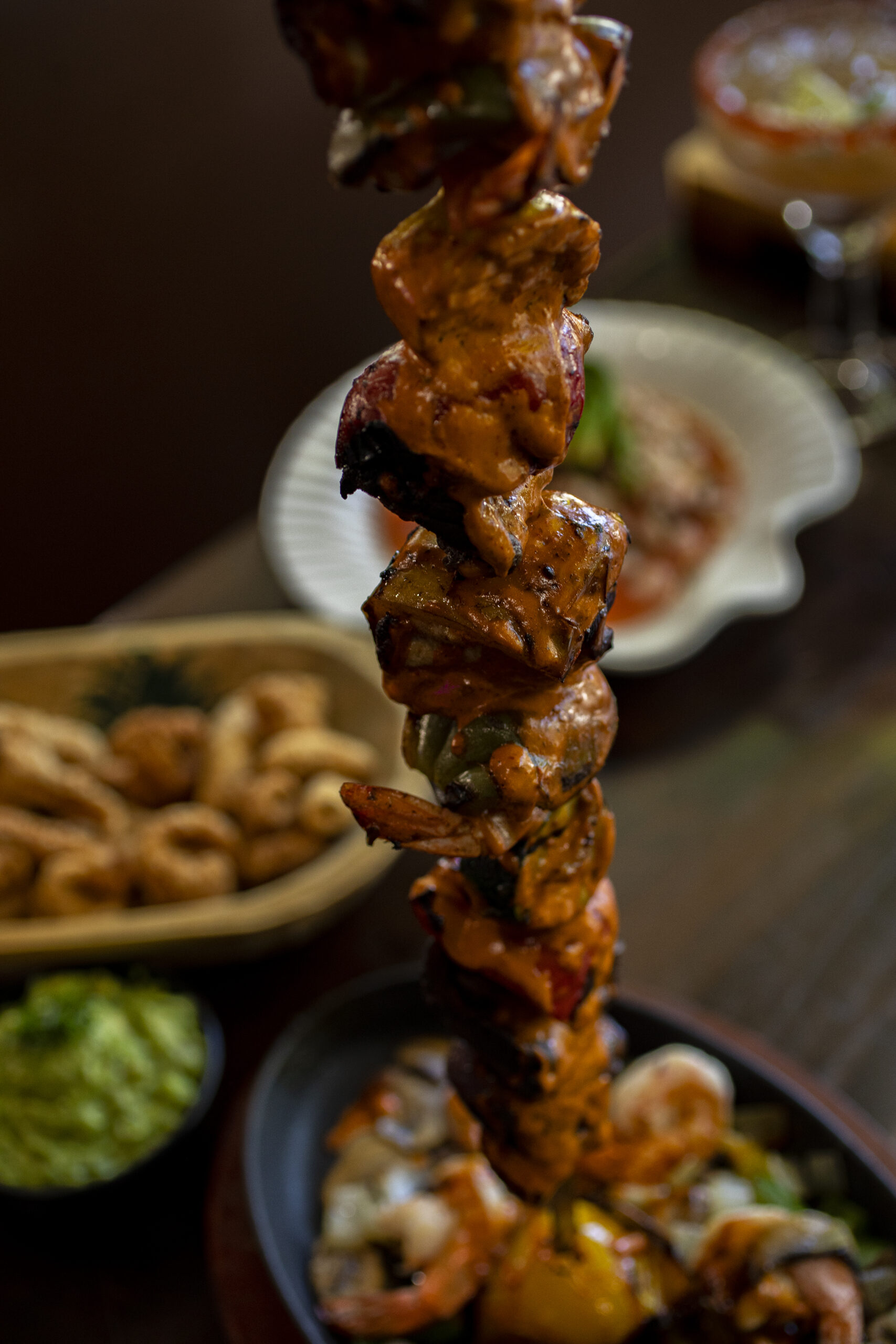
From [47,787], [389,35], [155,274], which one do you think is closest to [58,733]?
[47,787]

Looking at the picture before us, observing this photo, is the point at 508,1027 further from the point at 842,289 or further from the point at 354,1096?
the point at 842,289

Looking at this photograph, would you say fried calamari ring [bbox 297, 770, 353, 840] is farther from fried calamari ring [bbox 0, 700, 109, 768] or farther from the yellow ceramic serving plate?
fried calamari ring [bbox 0, 700, 109, 768]

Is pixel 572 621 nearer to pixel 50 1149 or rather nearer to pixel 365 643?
pixel 50 1149

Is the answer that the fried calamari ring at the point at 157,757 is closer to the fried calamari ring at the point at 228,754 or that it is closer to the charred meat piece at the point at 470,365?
the fried calamari ring at the point at 228,754

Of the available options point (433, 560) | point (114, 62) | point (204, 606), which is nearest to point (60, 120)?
point (114, 62)

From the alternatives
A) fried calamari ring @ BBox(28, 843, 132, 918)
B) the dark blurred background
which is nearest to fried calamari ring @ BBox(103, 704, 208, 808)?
fried calamari ring @ BBox(28, 843, 132, 918)

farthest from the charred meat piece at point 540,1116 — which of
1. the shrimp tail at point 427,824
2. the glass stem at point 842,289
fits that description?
the glass stem at point 842,289
